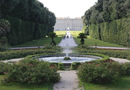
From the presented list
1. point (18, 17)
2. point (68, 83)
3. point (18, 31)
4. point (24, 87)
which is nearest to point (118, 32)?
→ point (18, 31)

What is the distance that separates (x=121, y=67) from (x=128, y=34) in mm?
17115

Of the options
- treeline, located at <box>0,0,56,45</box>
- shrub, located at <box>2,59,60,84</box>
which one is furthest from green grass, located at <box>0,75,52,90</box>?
treeline, located at <box>0,0,56,45</box>

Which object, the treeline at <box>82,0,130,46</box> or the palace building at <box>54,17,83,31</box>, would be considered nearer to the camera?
the treeline at <box>82,0,130,46</box>

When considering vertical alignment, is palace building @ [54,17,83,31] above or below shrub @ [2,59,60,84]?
above

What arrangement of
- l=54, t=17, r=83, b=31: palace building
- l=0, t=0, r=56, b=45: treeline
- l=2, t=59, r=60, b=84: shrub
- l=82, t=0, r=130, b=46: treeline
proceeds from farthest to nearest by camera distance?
1. l=54, t=17, r=83, b=31: palace building
2. l=0, t=0, r=56, b=45: treeline
3. l=82, t=0, r=130, b=46: treeline
4. l=2, t=59, r=60, b=84: shrub

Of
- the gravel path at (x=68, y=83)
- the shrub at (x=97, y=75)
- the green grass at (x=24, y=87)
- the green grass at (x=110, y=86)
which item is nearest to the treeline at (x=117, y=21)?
the gravel path at (x=68, y=83)

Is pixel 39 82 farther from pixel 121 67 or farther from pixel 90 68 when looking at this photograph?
pixel 121 67

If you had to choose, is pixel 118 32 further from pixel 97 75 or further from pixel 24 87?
pixel 24 87

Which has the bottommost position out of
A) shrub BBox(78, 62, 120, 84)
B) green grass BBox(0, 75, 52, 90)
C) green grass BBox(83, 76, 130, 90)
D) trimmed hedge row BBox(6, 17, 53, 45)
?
green grass BBox(83, 76, 130, 90)

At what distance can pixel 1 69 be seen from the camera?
973cm

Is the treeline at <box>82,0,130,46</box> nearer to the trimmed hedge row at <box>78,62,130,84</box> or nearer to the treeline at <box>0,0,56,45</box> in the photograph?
the treeline at <box>0,0,56,45</box>

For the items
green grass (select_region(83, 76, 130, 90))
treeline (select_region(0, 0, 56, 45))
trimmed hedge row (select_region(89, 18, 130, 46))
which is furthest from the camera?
treeline (select_region(0, 0, 56, 45))

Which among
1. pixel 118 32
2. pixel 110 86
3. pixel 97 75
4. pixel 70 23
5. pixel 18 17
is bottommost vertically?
pixel 110 86

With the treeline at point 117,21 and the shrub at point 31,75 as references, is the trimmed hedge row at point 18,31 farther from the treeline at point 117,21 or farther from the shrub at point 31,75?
the shrub at point 31,75
